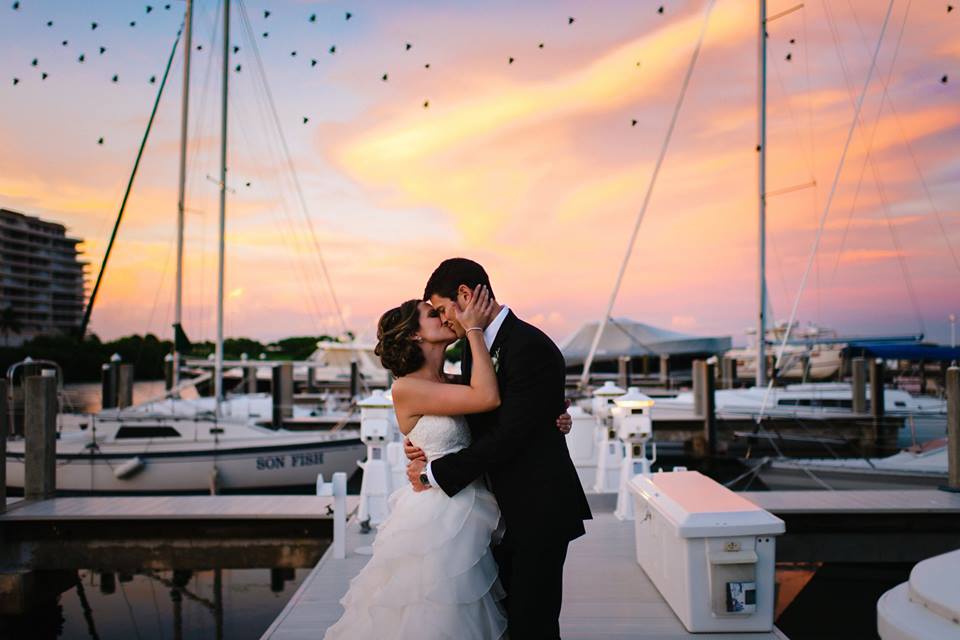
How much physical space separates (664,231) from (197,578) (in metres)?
15.6

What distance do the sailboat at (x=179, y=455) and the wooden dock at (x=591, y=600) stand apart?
28.1ft

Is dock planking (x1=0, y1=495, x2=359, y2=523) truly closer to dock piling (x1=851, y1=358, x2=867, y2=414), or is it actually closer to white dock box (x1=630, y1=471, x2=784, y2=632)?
white dock box (x1=630, y1=471, x2=784, y2=632)

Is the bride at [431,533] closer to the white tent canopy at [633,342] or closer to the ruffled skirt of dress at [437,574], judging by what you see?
the ruffled skirt of dress at [437,574]

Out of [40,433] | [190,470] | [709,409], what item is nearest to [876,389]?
[709,409]

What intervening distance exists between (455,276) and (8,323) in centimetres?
9025

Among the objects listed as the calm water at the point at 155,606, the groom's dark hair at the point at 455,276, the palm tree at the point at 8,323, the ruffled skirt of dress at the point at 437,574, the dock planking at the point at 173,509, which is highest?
the palm tree at the point at 8,323

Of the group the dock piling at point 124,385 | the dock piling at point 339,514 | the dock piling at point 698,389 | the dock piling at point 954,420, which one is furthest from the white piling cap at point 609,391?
the dock piling at point 124,385

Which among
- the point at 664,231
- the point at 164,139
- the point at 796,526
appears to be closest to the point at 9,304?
the point at 164,139

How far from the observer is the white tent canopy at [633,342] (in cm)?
4662

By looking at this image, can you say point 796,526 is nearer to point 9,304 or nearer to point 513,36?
point 513,36

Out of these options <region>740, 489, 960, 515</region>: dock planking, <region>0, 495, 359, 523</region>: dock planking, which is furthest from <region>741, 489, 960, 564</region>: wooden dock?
<region>0, 495, 359, 523</region>: dock planking

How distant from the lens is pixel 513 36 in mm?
14094

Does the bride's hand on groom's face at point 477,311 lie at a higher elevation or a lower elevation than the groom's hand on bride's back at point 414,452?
higher

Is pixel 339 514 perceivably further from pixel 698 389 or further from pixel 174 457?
pixel 698 389
